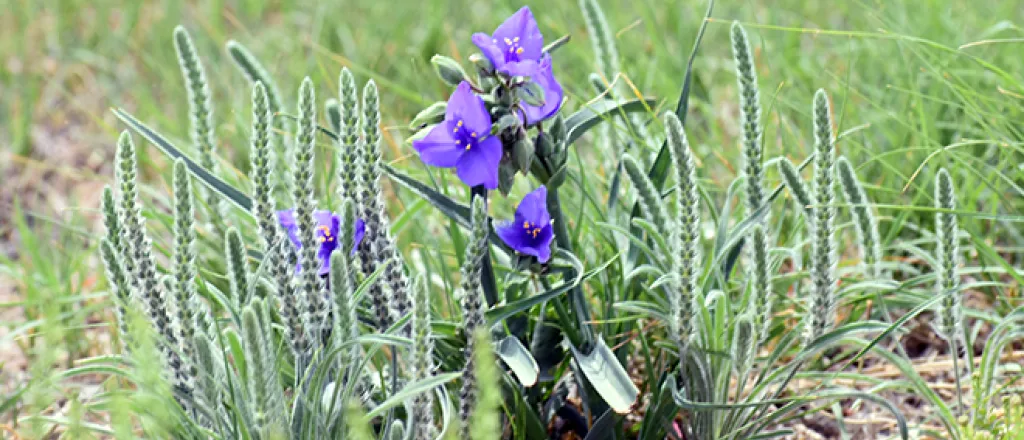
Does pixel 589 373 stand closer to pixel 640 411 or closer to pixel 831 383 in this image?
pixel 640 411

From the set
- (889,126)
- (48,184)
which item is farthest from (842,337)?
(48,184)

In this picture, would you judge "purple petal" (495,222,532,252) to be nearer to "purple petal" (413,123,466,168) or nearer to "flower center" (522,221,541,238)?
"flower center" (522,221,541,238)

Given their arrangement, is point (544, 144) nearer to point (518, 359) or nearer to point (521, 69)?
point (521, 69)

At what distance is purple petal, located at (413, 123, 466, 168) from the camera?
1699mm

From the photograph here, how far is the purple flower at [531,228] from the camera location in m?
1.78

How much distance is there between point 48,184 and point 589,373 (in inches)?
115

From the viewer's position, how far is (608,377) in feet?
5.90

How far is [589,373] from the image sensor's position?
180 cm

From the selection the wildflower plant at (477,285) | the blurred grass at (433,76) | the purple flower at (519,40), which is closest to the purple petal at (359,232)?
the wildflower plant at (477,285)

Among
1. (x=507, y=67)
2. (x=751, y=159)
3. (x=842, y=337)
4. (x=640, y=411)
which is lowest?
(x=640, y=411)

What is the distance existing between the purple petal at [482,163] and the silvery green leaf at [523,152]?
0.09 feet

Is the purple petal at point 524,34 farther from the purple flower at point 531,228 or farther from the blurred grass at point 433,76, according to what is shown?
the blurred grass at point 433,76

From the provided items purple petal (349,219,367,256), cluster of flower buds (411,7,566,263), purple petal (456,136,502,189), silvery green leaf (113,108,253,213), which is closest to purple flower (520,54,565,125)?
cluster of flower buds (411,7,566,263)

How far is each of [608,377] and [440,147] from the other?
1.70ft
